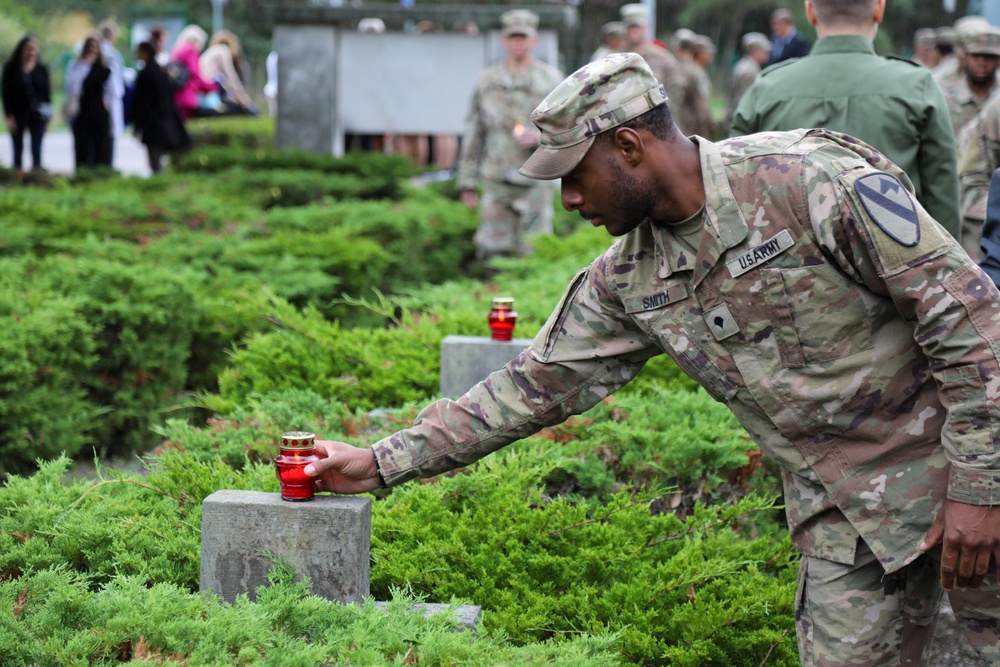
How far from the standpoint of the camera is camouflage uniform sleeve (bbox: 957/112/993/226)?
5.95 m

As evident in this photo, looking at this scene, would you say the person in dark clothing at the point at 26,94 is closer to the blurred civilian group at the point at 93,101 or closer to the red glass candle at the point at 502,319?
the blurred civilian group at the point at 93,101

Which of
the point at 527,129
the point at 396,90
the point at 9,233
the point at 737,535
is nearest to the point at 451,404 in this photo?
the point at 737,535

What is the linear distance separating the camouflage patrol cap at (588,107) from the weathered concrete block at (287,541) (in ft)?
3.46

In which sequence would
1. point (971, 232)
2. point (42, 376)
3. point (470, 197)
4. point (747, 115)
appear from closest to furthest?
point (747, 115)
point (42, 376)
point (971, 232)
point (470, 197)

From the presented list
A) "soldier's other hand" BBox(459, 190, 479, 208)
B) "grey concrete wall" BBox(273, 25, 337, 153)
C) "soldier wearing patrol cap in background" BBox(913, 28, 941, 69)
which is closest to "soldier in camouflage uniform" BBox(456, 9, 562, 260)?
"soldier's other hand" BBox(459, 190, 479, 208)

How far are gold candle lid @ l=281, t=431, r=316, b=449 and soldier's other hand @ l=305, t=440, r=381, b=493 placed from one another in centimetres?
6

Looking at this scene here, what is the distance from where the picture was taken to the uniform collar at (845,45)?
453 cm

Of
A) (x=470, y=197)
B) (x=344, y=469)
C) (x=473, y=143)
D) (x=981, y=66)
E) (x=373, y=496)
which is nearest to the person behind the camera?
(x=344, y=469)

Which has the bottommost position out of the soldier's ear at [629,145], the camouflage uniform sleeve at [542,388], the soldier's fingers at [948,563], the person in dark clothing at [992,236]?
the soldier's fingers at [948,563]

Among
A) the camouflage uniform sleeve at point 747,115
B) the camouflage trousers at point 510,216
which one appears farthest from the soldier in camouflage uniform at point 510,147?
the camouflage uniform sleeve at point 747,115

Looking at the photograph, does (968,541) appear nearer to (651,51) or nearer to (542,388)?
(542,388)

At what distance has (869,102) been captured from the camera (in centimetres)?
446

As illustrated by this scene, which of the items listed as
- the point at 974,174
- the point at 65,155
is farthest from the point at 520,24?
the point at 65,155

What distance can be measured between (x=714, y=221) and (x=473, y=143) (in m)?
7.63
